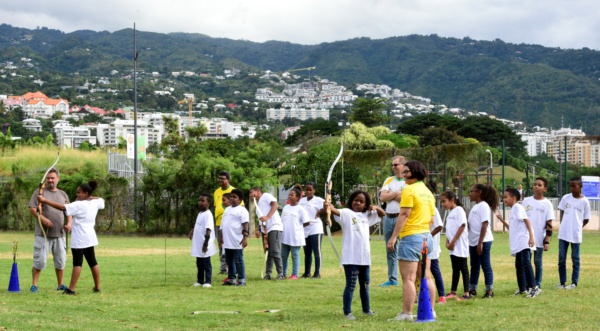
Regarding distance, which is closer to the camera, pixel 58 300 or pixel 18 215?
pixel 58 300

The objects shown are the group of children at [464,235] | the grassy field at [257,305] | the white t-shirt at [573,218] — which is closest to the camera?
the grassy field at [257,305]

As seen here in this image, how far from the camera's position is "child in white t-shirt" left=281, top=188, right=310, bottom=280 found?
16.9m

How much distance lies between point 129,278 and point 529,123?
18088 cm

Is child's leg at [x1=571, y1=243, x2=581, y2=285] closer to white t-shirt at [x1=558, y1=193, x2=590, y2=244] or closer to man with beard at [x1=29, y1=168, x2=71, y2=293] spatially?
white t-shirt at [x1=558, y1=193, x2=590, y2=244]

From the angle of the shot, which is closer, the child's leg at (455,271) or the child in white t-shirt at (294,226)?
the child's leg at (455,271)

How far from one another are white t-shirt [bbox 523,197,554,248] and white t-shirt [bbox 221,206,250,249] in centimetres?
480

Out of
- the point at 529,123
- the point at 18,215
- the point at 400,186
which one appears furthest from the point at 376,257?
the point at 529,123

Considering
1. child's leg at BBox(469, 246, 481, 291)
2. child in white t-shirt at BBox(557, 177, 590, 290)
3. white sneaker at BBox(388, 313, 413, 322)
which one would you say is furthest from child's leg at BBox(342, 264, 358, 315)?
child in white t-shirt at BBox(557, 177, 590, 290)

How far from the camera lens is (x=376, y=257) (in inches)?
889

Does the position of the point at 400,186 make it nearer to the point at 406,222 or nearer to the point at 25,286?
the point at 406,222

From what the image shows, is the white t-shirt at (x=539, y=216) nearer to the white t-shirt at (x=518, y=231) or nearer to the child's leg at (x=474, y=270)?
the white t-shirt at (x=518, y=231)

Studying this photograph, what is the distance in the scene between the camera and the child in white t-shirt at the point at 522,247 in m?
13.3

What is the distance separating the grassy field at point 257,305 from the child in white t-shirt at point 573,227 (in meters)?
0.31

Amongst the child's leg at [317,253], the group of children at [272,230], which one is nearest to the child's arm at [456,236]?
the group of children at [272,230]
